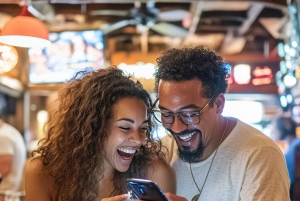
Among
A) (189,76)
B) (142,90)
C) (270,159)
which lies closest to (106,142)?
(142,90)

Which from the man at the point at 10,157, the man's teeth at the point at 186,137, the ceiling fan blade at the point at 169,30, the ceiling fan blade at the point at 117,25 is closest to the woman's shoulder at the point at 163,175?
the man's teeth at the point at 186,137

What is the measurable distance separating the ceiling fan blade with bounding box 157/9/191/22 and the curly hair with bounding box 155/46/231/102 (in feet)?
12.1

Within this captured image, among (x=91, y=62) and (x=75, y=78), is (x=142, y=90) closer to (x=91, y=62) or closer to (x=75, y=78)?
(x=75, y=78)

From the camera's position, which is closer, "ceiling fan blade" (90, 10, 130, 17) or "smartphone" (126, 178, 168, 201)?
"smartphone" (126, 178, 168, 201)

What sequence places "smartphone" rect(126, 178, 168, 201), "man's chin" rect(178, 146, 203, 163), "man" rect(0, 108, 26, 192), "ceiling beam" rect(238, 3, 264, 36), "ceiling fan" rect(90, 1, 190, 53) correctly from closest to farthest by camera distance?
"smartphone" rect(126, 178, 168, 201) → "man's chin" rect(178, 146, 203, 163) → "man" rect(0, 108, 26, 192) → "ceiling beam" rect(238, 3, 264, 36) → "ceiling fan" rect(90, 1, 190, 53)

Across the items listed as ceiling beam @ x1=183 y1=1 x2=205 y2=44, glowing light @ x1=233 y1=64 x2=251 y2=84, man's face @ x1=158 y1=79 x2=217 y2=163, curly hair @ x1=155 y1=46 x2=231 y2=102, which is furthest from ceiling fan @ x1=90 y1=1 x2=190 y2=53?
man's face @ x1=158 y1=79 x2=217 y2=163

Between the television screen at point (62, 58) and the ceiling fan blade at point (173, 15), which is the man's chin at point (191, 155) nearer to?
the television screen at point (62, 58)

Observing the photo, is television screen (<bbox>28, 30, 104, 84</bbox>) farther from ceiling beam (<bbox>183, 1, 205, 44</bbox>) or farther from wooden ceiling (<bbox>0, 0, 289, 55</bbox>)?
ceiling beam (<bbox>183, 1, 205, 44</bbox>)

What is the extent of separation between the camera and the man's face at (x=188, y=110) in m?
2.26

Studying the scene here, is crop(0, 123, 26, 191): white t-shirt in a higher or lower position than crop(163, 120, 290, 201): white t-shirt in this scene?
lower

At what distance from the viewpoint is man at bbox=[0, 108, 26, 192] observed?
4301mm

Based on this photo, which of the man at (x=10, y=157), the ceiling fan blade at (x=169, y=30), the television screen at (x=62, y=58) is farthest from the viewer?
the ceiling fan blade at (x=169, y=30)

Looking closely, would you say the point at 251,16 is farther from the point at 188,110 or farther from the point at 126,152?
the point at 126,152

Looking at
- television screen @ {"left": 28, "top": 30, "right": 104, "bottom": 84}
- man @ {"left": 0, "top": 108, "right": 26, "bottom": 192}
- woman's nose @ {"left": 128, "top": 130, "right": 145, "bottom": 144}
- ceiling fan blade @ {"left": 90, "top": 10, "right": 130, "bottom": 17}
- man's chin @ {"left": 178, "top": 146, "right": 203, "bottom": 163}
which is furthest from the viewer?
ceiling fan blade @ {"left": 90, "top": 10, "right": 130, "bottom": 17}
